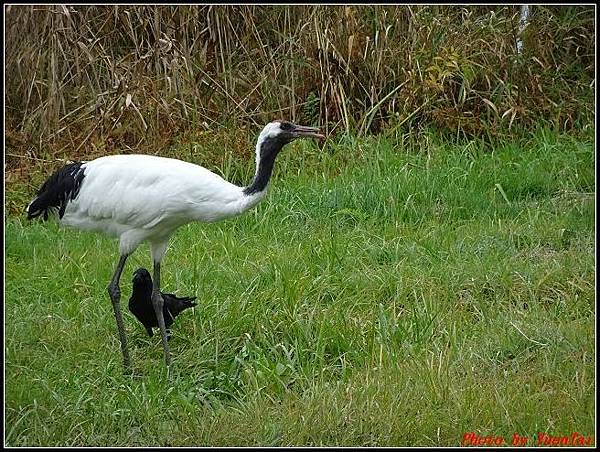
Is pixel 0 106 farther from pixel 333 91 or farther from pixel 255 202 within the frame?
pixel 255 202

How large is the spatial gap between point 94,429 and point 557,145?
4.83 metres

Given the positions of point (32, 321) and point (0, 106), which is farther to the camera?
point (0, 106)

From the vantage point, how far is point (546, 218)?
271 inches

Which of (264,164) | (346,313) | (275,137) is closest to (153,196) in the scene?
(264,164)

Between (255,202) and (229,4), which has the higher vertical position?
(229,4)

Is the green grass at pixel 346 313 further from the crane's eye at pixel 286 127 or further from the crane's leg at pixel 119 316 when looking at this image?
the crane's eye at pixel 286 127

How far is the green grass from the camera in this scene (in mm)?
4441

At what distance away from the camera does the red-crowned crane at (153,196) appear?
5238 millimetres

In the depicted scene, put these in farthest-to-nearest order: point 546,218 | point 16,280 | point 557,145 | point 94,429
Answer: point 557,145 → point 546,218 → point 16,280 → point 94,429

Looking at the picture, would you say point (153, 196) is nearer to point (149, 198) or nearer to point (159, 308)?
point (149, 198)

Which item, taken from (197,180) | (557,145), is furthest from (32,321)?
(557,145)

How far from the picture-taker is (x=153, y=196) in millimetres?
5262

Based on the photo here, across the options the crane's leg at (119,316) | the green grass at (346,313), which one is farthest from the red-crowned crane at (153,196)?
the green grass at (346,313)

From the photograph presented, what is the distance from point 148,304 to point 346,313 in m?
1.13
